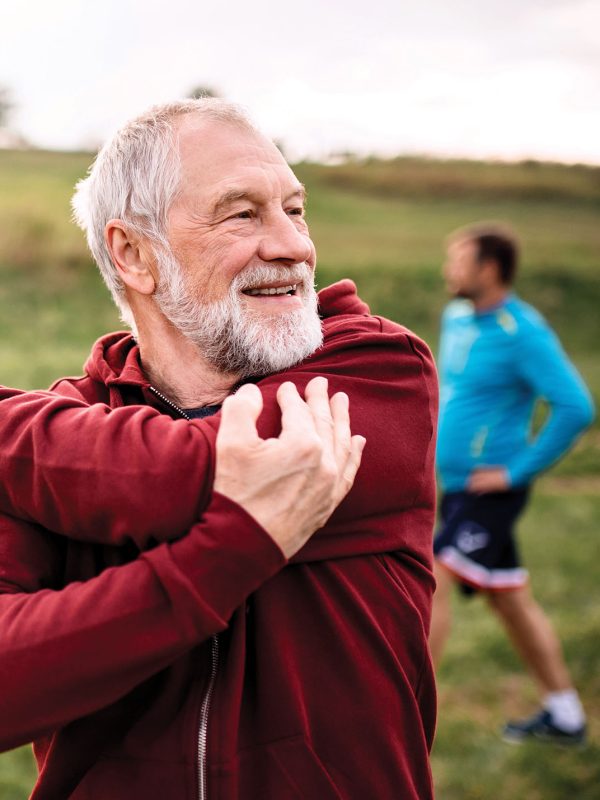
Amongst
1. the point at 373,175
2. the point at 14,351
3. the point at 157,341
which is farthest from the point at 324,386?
the point at 373,175

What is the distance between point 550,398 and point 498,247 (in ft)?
3.54

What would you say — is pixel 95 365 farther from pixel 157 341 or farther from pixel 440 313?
pixel 440 313

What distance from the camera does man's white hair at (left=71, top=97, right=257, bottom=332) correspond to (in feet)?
6.06

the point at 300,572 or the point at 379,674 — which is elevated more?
the point at 300,572

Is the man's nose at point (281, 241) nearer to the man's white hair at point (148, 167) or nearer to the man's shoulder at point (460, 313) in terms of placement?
the man's white hair at point (148, 167)

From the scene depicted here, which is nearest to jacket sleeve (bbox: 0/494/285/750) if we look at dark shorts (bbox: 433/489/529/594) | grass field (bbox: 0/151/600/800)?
grass field (bbox: 0/151/600/800)

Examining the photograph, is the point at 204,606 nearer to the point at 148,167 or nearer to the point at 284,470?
the point at 284,470

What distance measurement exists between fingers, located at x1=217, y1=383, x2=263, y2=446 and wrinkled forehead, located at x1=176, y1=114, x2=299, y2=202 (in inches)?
20.4

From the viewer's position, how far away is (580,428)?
16.2 feet

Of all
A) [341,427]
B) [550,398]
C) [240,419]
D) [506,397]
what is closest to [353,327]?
[341,427]

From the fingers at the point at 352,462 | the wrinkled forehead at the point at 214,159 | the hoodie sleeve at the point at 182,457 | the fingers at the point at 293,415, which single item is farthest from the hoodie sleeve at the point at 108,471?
the wrinkled forehead at the point at 214,159

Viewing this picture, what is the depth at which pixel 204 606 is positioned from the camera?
140 cm

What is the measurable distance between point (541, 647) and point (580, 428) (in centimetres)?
121

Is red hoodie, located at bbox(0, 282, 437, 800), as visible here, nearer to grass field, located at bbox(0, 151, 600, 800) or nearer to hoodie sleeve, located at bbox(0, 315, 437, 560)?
hoodie sleeve, located at bbox(0, 315, 437, 560)
